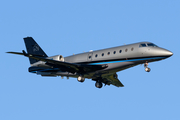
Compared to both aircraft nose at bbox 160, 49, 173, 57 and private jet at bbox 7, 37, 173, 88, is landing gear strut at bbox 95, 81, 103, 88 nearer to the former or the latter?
private jet at bbox 7, 37, 173, 88

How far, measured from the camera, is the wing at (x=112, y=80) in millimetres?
40719

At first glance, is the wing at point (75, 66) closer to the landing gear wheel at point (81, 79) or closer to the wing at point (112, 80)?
the landing gear wheel at point (81, 79)

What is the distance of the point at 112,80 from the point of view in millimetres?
42062

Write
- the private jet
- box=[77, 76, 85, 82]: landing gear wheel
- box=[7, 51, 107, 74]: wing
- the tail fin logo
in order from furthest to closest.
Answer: the tail fin logo
box=[77, 76, 85, 82]: landing gear wheel
box=[7, 51, 107, 74]: wing
the private jet

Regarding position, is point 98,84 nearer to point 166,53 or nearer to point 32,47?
point 32,47

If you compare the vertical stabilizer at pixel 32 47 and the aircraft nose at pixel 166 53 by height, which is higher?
the vertical stabilizer at pixel 32 47

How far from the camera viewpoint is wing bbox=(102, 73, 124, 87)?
4072 centimetres

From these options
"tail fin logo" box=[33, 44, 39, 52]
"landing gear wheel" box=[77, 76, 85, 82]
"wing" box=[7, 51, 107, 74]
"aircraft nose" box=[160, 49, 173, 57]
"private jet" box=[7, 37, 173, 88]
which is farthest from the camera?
"tail fin logo" box=[33, 44, 39, 52]


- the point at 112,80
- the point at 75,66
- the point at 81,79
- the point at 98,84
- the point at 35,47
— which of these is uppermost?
the point at 35,47

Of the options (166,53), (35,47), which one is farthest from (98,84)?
(166,53)

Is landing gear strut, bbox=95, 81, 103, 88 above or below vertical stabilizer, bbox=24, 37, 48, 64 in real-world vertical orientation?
below

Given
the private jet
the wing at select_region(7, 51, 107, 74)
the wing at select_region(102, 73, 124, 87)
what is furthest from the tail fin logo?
the wing at select_region(102, 73, 124, 87)

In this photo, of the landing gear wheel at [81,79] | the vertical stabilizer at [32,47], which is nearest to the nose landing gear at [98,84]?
the landing gear wheel at [81,79]

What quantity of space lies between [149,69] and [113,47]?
5391 millimetres
